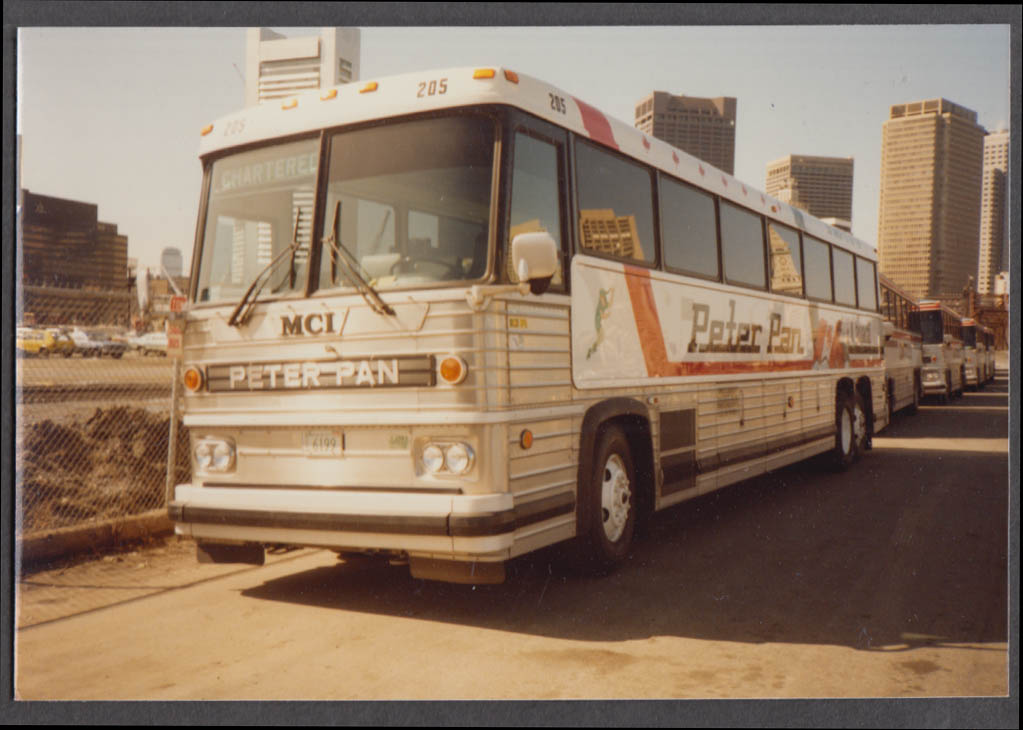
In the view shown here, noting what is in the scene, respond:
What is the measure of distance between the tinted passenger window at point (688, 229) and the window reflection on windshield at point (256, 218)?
118 inches

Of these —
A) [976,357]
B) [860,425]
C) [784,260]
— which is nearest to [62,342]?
[784,260]

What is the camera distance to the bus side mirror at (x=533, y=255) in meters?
4.73

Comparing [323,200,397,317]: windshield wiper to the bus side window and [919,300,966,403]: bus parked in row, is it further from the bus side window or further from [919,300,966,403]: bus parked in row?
[919,300,966,403]: bus parked in row

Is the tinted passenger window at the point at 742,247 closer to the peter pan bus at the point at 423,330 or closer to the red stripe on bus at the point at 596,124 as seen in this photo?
the peter pan bus at the point at 423,330

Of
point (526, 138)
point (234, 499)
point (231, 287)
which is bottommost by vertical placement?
point (234, 499)

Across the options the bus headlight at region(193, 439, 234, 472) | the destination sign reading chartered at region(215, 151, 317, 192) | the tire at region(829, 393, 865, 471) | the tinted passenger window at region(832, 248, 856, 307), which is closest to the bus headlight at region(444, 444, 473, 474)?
the bus headlight at region(193, 439, 234, 472)

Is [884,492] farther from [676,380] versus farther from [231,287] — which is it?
[231,287]

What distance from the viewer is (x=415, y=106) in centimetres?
513

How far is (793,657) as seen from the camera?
4.57 meters

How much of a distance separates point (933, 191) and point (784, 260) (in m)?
1.64

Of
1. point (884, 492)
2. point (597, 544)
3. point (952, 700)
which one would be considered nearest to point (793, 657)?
point (952, 700)

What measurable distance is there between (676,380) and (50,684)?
191 inches

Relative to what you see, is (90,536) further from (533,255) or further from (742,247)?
(742,247)

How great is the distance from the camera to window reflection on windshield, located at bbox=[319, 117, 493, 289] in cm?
504
